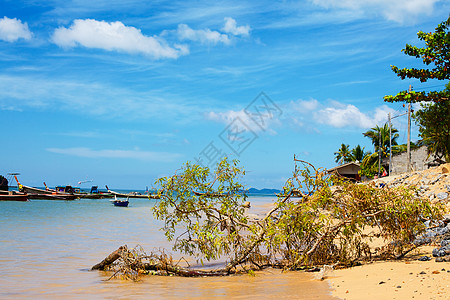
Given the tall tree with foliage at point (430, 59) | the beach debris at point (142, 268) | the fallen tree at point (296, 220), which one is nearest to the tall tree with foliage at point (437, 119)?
the tall tree with foliage at point (430, 59)

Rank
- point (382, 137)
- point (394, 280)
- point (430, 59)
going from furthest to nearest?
1. point (382, 137)
2. point (430, 59)
3. point (394, 280)

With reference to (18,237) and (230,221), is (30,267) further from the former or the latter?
(18,237)

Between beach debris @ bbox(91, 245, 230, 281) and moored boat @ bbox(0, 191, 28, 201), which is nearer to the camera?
beach debris @ bbox(91, 245, 230, 281)

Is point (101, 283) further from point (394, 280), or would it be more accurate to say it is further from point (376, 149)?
point (376, 149)

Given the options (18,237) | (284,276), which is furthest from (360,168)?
(284,276)

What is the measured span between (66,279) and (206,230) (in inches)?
158

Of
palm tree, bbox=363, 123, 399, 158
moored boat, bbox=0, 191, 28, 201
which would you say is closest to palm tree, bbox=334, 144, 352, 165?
palm tree, bbox=363, 123, 399, 158

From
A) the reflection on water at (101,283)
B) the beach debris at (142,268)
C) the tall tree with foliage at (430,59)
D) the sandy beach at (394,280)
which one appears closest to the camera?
the sandy beach at (394,280)

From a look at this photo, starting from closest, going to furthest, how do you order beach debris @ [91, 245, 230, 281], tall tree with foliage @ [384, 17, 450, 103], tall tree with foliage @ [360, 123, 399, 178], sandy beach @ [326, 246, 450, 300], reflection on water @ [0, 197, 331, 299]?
sandy beach @ [326, 246, 450, 300]
reflection on water @ [0, 197, 331, 299]
beach debris @ [91, 245, 230, 281]
tall tree with foliage @ [384, 17, 450, 103]
tall tree with foliage @ [360, 123, 399, 178]

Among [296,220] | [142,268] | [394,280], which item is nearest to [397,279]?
[394,280]

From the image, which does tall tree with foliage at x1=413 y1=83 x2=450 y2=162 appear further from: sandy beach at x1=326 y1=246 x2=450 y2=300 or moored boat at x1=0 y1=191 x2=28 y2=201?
moored boat at x1=0 y1=191 x2=28 y2=201

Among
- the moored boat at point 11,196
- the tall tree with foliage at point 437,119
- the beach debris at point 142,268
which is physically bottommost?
the beach debris at point 142,268

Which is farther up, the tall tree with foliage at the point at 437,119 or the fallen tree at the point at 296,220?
the tall tree with foliage at the point at 437,119

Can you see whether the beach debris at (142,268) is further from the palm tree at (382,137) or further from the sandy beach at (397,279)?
the palm tree at (382,137)
